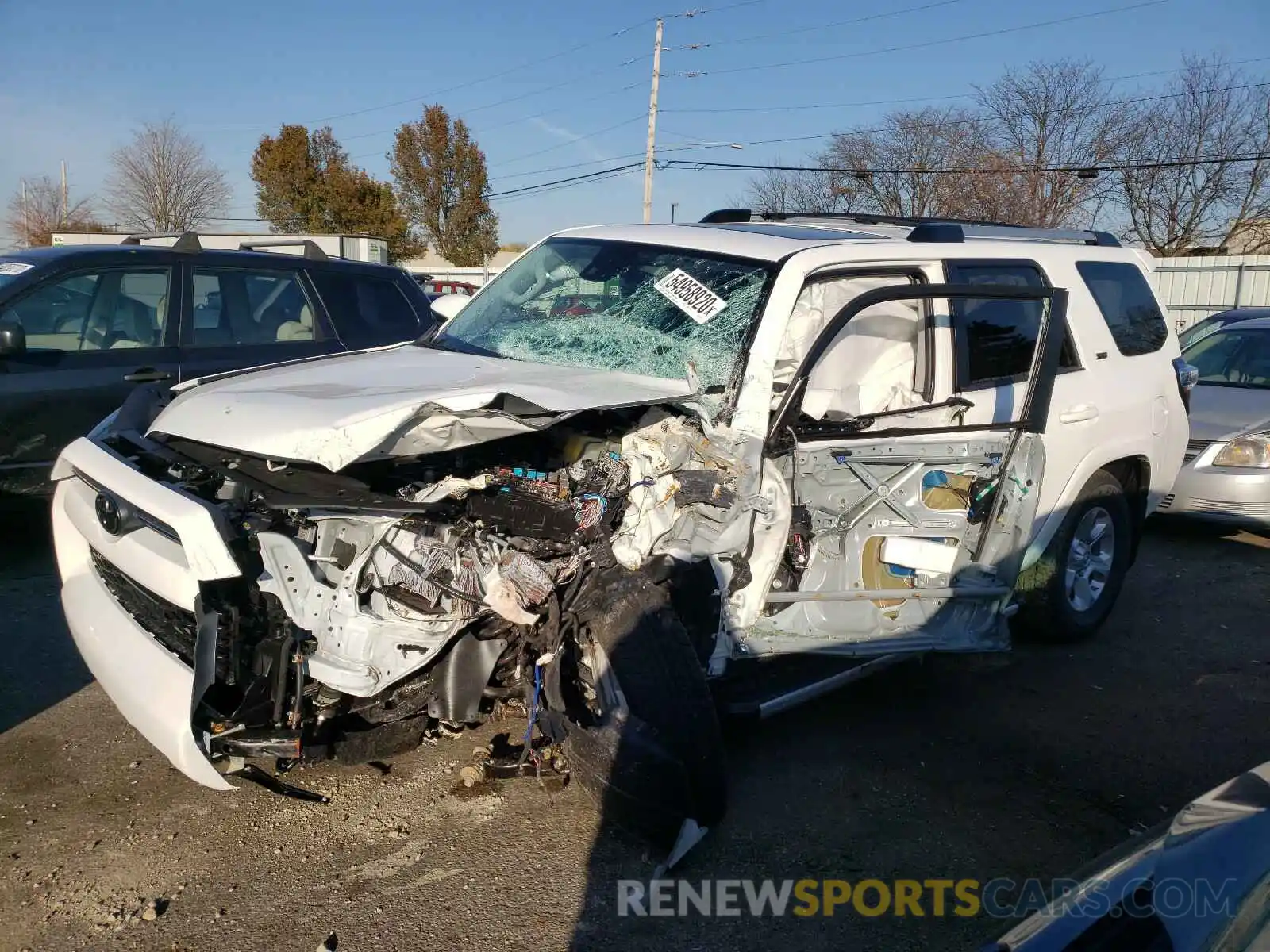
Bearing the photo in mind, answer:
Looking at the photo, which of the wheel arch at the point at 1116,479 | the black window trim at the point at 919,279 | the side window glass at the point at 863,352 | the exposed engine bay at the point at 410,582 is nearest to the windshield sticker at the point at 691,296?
the black window trim at the point at 919,279

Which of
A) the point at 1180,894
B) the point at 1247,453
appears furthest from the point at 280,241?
the point at 1180,894

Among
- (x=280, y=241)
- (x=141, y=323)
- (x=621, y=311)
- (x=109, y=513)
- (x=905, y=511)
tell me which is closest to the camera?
(x=109, y=513)

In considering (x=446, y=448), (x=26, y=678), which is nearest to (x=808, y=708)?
(x=446, y=448)

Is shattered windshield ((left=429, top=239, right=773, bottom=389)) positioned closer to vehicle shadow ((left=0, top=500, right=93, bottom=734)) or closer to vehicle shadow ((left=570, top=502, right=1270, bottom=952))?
vehicle shadow ((left=570, top=502, right=1270, bottom=952))

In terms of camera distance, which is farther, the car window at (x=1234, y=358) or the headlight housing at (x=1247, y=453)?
the car window at (x=1234, y=358)

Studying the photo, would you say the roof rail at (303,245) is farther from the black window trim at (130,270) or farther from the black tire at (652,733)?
the black tire at (652,733)

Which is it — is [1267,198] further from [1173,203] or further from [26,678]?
[26,678]

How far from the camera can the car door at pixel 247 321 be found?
21.0ft

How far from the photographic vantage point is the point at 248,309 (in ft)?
22.0

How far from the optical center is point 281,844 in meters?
3.32

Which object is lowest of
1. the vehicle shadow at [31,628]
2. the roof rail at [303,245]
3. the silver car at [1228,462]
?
the vehicle shadow at [31,628]

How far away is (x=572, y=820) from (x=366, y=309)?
478 centimetres

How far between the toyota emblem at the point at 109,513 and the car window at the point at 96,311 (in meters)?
2.99

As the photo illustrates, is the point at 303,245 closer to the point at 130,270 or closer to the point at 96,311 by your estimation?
the point at 130,270
